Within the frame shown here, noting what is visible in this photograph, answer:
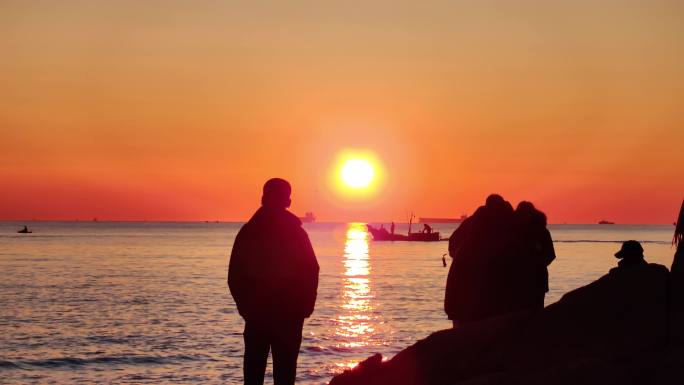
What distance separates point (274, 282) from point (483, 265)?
2167 millimetres

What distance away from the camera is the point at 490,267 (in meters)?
9.00

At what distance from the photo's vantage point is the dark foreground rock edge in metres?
5.29

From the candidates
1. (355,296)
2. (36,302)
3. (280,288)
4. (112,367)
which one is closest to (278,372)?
(280,288)

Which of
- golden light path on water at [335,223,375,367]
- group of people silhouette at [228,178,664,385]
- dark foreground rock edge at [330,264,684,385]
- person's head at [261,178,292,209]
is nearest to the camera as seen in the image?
dark foreground rock edge at [330,264,684,385]

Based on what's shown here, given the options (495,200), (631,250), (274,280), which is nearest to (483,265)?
(495,200)

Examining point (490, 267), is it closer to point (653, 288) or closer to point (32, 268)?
point (653, 288)

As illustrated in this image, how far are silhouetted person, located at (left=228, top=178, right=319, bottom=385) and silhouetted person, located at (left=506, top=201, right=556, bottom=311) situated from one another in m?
2.05

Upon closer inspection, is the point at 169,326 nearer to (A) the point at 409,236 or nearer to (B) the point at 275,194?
(B) the point at 275,194

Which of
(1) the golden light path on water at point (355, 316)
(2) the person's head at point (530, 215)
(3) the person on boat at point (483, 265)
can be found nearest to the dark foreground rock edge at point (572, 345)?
(3) the person on boat at point (483, 265)

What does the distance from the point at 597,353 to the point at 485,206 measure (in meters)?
3.67

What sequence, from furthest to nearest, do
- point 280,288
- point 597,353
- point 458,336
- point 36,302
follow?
point 36,302, point 280,288, point 458,336, point 597,353

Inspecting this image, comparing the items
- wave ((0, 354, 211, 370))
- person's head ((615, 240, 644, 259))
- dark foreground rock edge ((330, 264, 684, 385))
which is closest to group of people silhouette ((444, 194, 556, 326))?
person's head ((615, 240, 644, 259))

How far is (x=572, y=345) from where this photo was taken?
5.65 m

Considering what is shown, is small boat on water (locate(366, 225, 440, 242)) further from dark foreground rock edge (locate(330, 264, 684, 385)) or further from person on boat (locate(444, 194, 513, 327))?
dark foreground rock edge (locate(330, 264, 684, 385))
